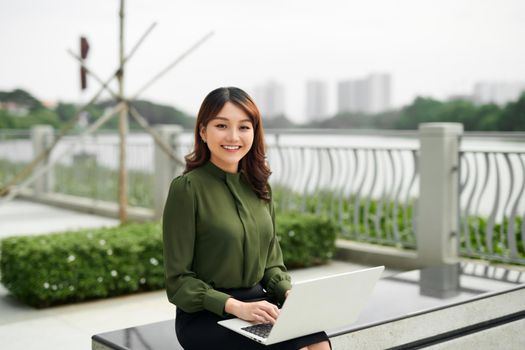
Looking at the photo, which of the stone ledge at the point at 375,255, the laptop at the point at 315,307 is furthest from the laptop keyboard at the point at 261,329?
the stone ledge at the point at 375,255

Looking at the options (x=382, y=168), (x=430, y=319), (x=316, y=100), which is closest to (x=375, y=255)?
(x=382, y=168)

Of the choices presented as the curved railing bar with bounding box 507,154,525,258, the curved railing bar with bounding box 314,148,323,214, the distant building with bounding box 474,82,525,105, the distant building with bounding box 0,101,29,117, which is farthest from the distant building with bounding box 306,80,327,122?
the curved railing bar with bounding box 507,154,525,258

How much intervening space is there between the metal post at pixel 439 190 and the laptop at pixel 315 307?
421cm

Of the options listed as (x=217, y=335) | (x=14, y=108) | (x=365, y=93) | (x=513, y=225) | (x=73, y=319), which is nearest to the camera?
(x=217, y=335)

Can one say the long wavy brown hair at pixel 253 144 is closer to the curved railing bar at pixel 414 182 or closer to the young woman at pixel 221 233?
the young woman at pixel 221 233

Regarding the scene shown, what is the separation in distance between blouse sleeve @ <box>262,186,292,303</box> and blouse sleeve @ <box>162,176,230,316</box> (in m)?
0.25

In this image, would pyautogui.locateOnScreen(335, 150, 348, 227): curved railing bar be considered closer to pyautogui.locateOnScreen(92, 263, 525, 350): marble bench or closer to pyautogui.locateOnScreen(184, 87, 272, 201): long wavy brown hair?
pyautogui.locateOnScreen(92, 263, 525, 350): marble bench

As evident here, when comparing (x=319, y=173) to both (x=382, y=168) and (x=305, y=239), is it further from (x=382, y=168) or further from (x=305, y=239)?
(x=305, y=239)

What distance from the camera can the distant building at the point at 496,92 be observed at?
54.2ft

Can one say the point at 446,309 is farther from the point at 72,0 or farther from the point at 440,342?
the point at 72,0

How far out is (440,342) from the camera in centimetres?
315

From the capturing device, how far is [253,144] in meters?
2.24

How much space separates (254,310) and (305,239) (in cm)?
445

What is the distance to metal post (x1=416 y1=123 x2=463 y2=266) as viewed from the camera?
6.07m
